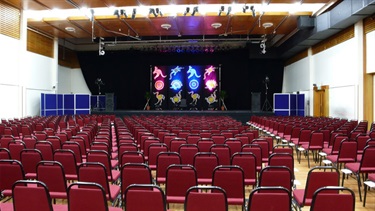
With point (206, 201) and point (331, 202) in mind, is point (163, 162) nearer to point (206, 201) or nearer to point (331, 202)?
point (206, 201)

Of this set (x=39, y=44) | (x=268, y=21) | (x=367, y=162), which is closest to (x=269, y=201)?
(x=367, y=162)

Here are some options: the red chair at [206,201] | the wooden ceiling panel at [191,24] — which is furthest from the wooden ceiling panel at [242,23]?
the red chair at [206,201]

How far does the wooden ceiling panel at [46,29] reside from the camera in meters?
16.6

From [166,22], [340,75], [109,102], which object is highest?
[166,22]

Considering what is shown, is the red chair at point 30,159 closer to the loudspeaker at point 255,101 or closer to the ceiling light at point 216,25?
the ceiling light at point 216,25

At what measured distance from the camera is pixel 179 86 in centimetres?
2477

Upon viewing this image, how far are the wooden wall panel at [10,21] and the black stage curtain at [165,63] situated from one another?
966 centimetres

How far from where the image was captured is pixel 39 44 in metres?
18.8

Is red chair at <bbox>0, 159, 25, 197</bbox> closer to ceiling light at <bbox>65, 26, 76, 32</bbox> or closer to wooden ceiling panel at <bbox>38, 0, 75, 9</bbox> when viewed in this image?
wooden ceiling panel at <bbox>38, 0, 75, 9</bbox>

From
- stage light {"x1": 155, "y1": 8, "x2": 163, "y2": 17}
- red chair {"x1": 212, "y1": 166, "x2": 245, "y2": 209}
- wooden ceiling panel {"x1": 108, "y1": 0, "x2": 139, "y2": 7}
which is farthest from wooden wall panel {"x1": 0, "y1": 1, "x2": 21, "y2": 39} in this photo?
red chair {"x1": 212, "y1": 166, "x2": 245, "y2": 209}

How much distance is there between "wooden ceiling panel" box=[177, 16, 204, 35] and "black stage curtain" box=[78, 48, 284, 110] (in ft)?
21.2

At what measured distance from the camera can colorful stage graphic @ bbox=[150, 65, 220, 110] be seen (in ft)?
80.5

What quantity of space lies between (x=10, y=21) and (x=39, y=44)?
13.1 feet

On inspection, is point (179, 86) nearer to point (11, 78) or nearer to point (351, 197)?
point (11, 78)
